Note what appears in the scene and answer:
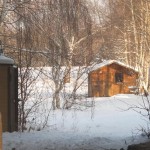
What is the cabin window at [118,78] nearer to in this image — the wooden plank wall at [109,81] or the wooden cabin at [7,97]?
the wooden plank wall at [109,81]

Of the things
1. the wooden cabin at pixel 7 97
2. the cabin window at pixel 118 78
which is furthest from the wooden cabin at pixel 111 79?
the wooden cabin at pixel 7 97

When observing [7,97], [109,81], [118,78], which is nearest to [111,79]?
[109,81]

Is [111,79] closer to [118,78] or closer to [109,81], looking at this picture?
[109,81]

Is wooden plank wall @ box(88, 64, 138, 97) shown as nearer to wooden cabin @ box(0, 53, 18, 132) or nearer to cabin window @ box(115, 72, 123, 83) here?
cabin window @ box(115, 72, 123, 83)

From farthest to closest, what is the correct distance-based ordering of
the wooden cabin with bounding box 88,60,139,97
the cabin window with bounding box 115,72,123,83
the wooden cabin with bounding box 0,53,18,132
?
the cabin window with bounding box 115,72,123,83 < the wooden cabin with bounding box 88,60,139,97 < the wooden cabin with bounding box 0,53,18,132

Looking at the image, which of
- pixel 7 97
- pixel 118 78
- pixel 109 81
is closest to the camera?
pixel 7 97

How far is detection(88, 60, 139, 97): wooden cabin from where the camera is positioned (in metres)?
34.9

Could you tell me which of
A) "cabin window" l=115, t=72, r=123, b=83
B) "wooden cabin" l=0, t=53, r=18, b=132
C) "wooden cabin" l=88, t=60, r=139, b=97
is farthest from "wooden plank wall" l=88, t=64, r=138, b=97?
"wooden cabin" l=0, t=53, r=18, b=132

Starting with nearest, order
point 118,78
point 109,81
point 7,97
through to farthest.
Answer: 1. point 7,97
2. point 109,81
3. point 118,78

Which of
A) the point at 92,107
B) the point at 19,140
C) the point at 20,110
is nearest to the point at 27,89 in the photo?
the point at 20,110

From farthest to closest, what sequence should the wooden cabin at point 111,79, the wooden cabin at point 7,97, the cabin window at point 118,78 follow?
the cabin window at point 118,78, the wooden cabin at point 111,79, the wooden cabin at point 7,97

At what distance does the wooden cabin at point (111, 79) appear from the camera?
3494cm

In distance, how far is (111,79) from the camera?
3572cm

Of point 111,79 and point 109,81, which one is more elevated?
point 111,79
